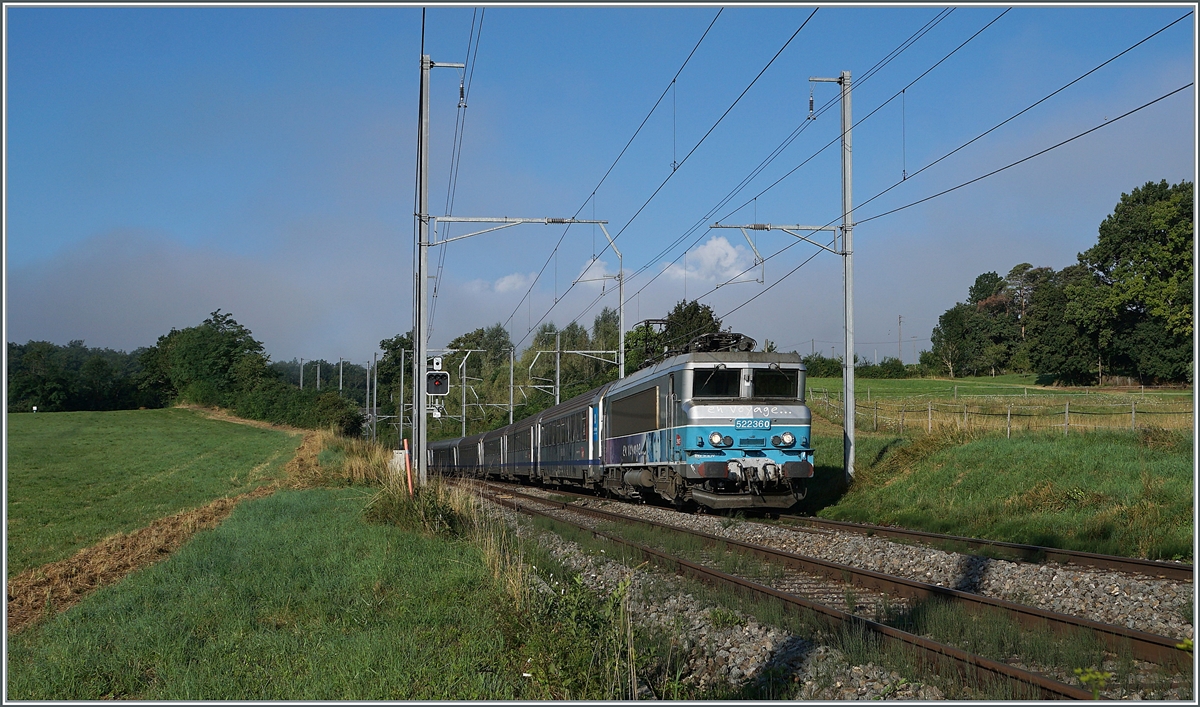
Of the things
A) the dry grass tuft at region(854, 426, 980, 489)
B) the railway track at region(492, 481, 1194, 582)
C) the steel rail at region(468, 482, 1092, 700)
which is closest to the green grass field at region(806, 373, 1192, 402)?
the dry grass tuft at region(854, 426, 980, 489)

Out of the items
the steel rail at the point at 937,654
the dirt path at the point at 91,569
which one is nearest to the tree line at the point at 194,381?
the dirt path at the point at 91,569

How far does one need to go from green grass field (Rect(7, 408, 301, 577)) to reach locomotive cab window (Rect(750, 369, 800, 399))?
14488mm

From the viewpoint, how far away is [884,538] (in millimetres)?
14500

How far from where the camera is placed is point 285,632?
768 centimetres

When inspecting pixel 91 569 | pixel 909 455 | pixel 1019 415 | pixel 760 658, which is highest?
pixel 1019 415

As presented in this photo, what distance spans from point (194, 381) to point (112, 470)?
5171 cm

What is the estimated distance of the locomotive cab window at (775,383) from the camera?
60.4ft

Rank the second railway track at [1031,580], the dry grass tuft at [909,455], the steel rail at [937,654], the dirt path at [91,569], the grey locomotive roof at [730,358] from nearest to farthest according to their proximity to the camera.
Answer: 1. the steel rail at [937,654]
2. the second railway track at [1031,580]
3. the dirt path at [91,569]
4. the grey locomotive roof at [730,358]
5. the dry grass tuft at [909,455]

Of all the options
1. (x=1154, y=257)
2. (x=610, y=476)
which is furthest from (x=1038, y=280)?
(x=610, y=476)

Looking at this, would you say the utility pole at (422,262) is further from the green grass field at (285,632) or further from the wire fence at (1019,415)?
the wire fence at (1019,415)

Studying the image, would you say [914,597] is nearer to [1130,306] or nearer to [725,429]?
[725,429]

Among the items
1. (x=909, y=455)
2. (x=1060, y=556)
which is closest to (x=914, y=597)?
(x=1060, y=556)

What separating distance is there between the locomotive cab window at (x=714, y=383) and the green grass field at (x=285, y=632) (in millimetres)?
6956

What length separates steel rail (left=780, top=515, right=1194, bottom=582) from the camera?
10.1 meters
